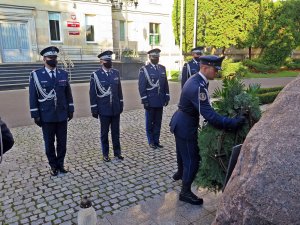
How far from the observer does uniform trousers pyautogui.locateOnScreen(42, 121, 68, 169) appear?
4.85 meters

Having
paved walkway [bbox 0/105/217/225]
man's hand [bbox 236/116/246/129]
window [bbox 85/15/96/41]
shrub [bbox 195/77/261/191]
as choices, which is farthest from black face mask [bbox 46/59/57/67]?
window [bbox 85/15/96/41]

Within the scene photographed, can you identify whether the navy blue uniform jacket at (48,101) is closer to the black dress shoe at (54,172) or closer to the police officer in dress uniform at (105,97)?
the police officer in dress uniform at (105,97)

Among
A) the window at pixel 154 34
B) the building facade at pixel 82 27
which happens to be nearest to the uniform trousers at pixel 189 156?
the building facade at pixel 82 27

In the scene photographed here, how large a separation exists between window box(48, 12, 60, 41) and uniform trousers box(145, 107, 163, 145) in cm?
1744

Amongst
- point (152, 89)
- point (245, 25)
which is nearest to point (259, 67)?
point (245, 25)

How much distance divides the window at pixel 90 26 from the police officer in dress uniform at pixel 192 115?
20641 mm

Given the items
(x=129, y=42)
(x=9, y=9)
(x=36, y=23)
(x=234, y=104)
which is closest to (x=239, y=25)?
(x=129, y=42)

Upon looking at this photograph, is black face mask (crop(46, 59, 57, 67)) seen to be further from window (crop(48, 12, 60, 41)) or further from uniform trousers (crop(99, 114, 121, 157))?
window (crop(48, 12, 60, 41))

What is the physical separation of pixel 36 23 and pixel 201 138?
2019 centimetres

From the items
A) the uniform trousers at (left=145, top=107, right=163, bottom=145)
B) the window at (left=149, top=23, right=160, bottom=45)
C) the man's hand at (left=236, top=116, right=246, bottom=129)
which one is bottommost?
the uniform trousers at (left=145, top=107, right=163, bottom=145)

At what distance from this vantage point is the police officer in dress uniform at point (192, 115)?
3439 mm

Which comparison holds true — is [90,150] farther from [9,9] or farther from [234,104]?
[9,9]

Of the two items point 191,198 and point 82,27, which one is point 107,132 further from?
point 82,27

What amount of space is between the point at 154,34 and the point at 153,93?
71.2 ft
